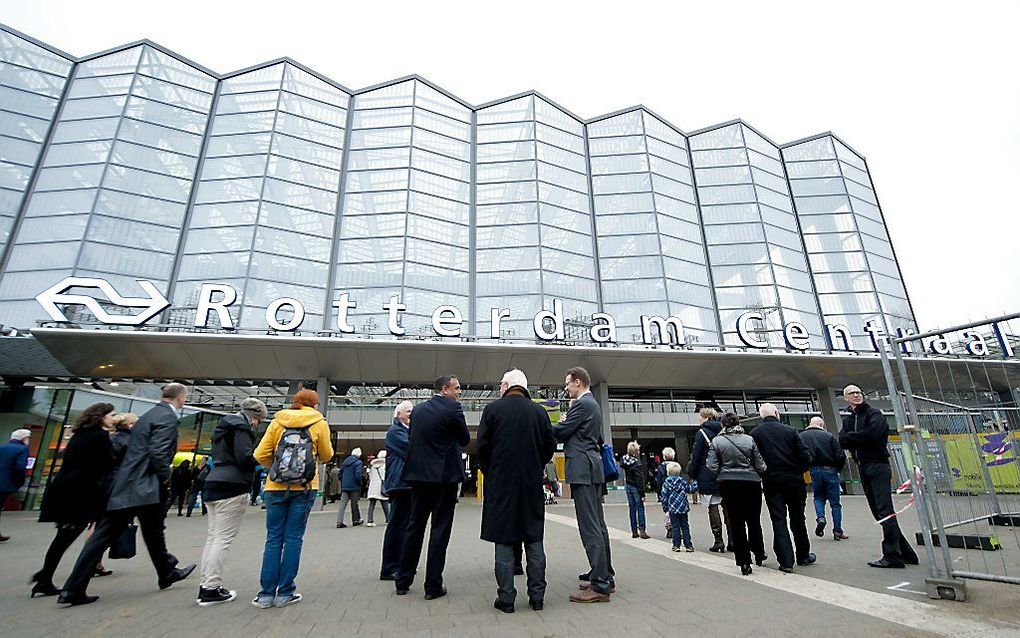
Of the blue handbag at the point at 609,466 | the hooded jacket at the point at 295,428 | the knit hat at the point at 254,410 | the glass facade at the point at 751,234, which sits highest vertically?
the glass facade at the point at 751,234

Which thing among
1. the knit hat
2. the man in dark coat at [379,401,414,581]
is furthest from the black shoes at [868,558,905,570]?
the knit hat

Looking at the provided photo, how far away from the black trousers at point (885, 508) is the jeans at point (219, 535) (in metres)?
6.17

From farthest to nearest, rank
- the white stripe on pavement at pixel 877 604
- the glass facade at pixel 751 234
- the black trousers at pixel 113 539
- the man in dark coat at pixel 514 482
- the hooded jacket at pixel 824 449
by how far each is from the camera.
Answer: the glass facade at pixel 751 234, the hooded jacket at pixel 824 449, the black trousers at pixel 113 539, the man in dark coat at pixel 514 482, the white stripe on pavement at pixel 877 604

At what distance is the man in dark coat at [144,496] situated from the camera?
4172 mm

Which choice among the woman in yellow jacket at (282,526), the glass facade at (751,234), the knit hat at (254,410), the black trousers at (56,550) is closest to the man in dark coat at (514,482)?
the woman in yellow jacket at (282,526)

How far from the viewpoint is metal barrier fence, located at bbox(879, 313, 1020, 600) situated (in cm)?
422

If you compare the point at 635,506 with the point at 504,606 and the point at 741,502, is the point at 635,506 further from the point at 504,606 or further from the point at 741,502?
the point at 504,606

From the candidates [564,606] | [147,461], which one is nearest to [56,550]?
[147,461]

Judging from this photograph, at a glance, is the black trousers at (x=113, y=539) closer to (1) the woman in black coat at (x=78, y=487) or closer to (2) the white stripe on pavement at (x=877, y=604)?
(1) the woman in black coat at (x=78, y=487)

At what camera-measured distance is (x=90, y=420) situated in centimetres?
511

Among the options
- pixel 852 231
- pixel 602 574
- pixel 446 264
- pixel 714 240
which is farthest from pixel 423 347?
pixel 852 231

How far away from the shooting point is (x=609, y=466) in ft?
15.5

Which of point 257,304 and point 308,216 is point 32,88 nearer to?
point 308,216

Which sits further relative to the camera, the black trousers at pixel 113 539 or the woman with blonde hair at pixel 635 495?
the woman with blonde hair at pixel 635 495
